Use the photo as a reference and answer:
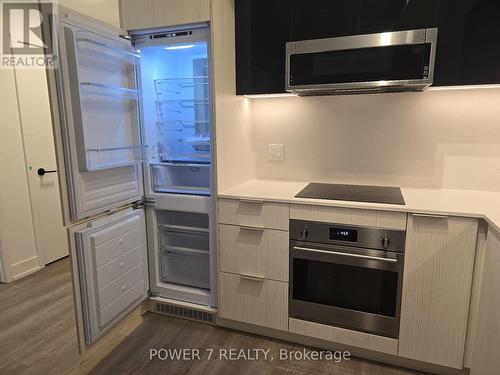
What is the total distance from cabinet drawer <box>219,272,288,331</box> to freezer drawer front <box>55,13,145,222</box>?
2.80ft

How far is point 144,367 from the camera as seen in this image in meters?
1.82

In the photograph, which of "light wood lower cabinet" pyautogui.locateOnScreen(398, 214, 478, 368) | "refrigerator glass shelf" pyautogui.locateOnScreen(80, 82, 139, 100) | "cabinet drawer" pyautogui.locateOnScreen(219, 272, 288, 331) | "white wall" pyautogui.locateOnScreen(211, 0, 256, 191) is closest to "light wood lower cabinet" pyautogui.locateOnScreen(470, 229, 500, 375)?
"light wood lower cabinet" pyautogui.locateOnScreen(398, 214, 478, 368)

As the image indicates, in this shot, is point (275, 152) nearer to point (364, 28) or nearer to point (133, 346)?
point (364, 28)

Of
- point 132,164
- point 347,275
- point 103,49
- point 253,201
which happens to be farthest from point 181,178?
point 347,275

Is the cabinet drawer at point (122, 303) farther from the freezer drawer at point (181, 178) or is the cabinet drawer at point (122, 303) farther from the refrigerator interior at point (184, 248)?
the freezer drawer at point (181, 178)

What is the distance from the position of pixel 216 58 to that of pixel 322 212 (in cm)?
107

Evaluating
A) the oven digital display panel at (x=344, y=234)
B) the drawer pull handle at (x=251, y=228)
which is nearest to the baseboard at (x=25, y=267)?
the drawer pull handle at (x=251, y=228)

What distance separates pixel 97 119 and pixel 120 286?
98cm

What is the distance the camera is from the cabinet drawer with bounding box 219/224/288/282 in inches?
74.7

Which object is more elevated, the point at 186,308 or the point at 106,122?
the point at 106,122

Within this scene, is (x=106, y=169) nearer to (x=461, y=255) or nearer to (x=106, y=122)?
(x=106, y=122)

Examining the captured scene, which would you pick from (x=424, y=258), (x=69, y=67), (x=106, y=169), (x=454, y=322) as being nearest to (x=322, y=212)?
(x=424, y=258)

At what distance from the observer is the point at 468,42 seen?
1677 mm

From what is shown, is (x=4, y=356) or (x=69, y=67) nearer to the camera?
(x=69, y=67)
